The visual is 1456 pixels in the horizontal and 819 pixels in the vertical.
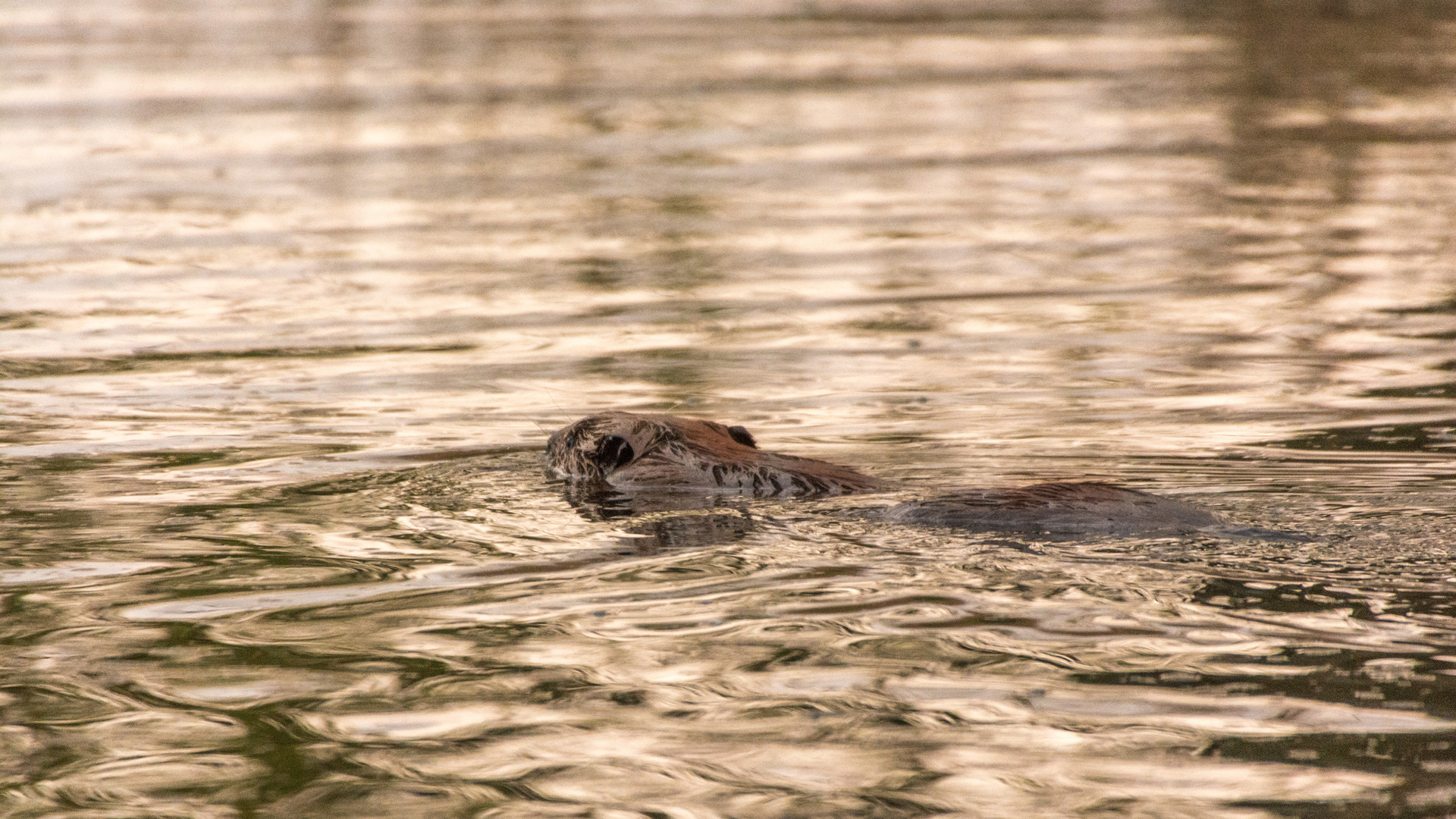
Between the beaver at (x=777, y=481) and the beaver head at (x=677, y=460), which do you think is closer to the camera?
the beaver at (x=777, y=481)

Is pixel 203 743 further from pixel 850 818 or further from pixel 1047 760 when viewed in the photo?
pixel 1047 760

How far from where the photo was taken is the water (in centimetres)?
409

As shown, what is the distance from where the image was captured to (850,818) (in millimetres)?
3730

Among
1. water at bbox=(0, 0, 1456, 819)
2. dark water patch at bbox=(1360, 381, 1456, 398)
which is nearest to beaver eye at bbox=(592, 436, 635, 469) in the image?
water at bbox=(0, 0, 1456, 819)

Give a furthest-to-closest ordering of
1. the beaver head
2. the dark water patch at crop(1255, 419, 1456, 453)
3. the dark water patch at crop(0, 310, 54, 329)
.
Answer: the dark water patch at crop(0, 310, 54, 329) → the dark water patch at crop(1255, 419, 1456, 453) → the beaver head

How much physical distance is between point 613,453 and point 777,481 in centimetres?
71

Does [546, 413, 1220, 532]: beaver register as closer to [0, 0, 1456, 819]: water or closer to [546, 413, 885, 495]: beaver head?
[546, 413, 885, 495]: beaver head

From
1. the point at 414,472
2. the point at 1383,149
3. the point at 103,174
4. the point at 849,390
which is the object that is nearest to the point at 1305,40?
the point at 1383,149

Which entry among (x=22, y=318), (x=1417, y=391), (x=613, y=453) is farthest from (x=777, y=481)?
(x=22, y=318)

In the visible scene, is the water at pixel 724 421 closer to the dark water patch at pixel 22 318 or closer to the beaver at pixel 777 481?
the dark water patch at pixel 22 318

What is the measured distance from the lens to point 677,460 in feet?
21.0

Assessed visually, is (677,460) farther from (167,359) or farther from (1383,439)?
(167,359)

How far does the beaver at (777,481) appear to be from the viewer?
537cm

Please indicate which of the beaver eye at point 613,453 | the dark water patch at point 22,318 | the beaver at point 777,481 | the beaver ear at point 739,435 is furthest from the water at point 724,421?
the beaver ear at point 739,435
